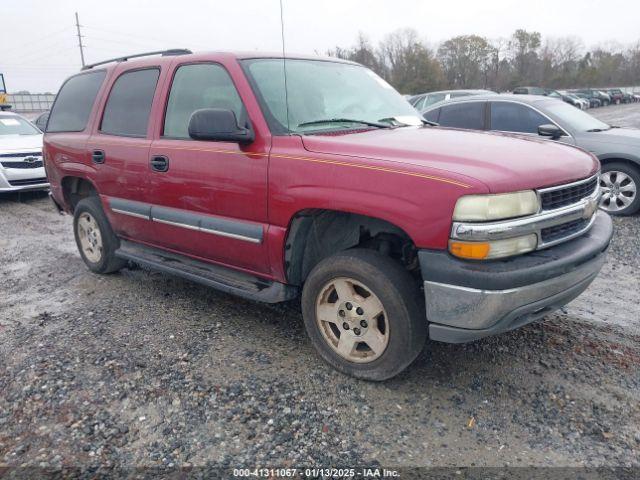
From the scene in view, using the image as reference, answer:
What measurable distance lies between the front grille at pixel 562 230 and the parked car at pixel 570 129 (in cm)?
403

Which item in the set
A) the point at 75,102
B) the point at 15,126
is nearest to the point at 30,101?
the point at 15,126

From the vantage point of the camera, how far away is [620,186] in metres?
6.85

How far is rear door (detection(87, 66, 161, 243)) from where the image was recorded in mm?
4102

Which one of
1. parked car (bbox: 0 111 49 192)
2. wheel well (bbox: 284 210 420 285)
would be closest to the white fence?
parked car (bbox: 0 111 49 192)

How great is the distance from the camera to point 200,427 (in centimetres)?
267

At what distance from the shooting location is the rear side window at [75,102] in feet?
15.8

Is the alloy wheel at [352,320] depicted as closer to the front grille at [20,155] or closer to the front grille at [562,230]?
the front grille at [562,230]

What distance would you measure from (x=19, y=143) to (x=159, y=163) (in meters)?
6.86

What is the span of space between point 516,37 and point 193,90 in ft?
296

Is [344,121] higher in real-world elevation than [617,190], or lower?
higher

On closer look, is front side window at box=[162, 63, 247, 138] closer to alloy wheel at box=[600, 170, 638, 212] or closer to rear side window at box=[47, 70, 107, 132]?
rear side window at box=[47, 70, 107, 132]

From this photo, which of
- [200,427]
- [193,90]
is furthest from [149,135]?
[200,427]

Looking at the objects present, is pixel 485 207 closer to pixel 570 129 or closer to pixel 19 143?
pixel 570 129

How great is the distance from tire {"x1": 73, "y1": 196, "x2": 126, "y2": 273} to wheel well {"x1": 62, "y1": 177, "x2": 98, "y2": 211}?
0.15m
